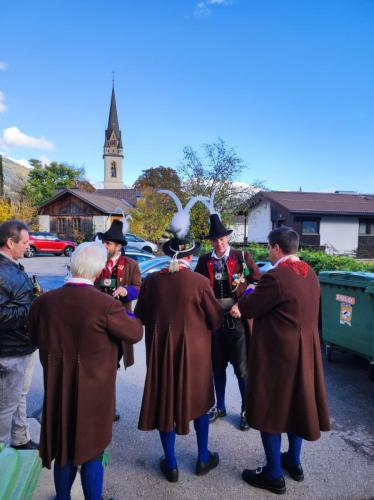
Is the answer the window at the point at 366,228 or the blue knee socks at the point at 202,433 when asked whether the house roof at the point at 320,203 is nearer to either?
the window at the point at 366,228

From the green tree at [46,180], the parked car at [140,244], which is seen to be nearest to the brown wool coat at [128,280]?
the parked car at [140,244]

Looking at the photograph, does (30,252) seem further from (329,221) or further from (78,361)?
(78,361)

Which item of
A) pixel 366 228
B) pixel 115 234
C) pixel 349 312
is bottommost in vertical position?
pixel 349 312

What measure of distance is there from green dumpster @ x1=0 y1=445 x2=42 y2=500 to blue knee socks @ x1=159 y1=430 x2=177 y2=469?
36.1 inches

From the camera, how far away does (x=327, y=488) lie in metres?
2.71

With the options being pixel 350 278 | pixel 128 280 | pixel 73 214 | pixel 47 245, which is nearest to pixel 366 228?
pixel 47 245

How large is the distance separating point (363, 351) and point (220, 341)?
222 centimetres

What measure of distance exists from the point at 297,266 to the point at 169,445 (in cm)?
163

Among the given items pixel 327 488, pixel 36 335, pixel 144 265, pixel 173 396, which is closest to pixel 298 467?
pixel 327 488

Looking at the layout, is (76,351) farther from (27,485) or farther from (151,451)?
(151,451)

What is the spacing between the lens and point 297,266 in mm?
2590

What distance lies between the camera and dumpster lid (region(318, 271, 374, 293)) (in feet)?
15.4

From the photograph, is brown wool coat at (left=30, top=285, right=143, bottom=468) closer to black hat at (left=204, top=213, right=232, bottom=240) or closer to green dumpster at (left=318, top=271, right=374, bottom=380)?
black hat at (left=204, top=213, right=232, bottom=240)

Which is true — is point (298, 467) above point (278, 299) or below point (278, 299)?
below
